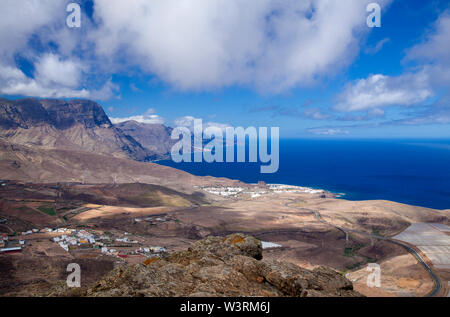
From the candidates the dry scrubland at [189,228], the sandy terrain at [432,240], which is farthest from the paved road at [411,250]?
the sandy terrain at [432,240]

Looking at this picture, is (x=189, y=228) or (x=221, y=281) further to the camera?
(x=189, y=228)

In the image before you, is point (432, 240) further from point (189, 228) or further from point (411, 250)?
point (189, 228)

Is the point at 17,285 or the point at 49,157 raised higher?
the point at 49,157

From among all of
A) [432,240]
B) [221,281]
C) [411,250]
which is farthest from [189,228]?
[221,281]

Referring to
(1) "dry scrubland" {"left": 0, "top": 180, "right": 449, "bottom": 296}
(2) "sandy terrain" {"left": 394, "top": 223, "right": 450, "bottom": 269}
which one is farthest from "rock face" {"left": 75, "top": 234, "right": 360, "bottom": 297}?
(2) "sandy terrain" {"left": 394, "top": 223, "right": 450, "bottom": 269}

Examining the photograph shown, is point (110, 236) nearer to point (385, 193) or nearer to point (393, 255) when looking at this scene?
point (393, 255)

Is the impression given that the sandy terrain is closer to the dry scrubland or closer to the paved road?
the paved road
